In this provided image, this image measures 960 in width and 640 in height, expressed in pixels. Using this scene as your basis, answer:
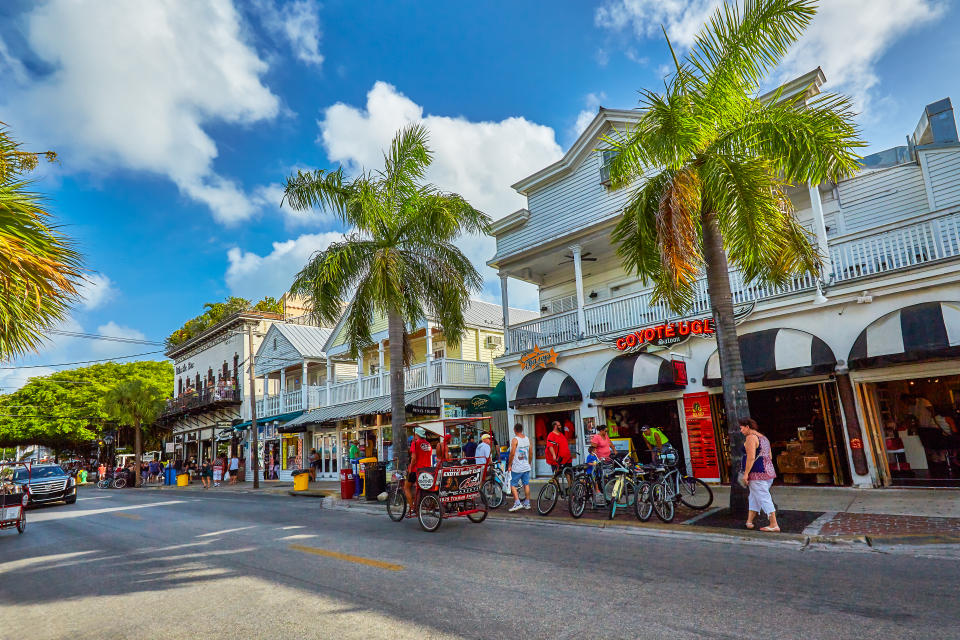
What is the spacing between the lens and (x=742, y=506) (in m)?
9.64

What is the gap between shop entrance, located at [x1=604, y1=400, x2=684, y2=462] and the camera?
16.6 m

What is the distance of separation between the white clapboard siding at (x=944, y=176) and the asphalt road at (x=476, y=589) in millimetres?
10372

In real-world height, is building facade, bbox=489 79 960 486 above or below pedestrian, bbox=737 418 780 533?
above

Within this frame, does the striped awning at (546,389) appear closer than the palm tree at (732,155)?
No

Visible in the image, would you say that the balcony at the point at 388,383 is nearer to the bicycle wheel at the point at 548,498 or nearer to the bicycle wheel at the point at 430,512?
the bicycle wheel at the point at 548,498

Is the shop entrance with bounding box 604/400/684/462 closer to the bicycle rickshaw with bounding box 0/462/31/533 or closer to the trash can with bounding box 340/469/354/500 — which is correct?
the trash can with bounding box 340/469/354/500

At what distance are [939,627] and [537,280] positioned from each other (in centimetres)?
1774

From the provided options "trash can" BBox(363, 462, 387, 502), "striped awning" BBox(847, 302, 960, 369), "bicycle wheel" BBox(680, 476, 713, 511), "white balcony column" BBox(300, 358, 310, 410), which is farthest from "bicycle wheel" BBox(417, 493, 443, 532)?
"white balcony column" BBox(300, 358, 310, 410)

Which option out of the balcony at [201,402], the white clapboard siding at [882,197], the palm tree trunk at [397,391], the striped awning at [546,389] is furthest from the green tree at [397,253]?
the balcony at [201,402]

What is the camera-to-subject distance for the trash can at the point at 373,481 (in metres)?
15.7

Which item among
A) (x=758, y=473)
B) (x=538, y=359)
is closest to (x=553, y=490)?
(x=758, y=473)

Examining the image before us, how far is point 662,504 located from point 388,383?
1699cm

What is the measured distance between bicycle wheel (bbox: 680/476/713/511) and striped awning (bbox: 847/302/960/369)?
4.17 metres

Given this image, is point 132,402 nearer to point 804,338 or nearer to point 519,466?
point 519,466
